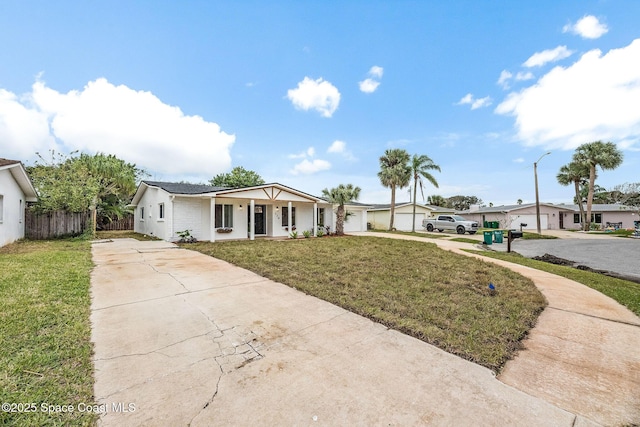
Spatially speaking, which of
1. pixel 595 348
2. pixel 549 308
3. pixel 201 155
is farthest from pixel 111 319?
pixel 201 155

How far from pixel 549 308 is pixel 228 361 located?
208 inches

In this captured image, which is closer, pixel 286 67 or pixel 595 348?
pixel 595 348

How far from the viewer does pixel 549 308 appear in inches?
176

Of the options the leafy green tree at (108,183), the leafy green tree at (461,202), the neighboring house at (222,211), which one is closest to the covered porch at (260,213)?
the neighboring house at (222,211)

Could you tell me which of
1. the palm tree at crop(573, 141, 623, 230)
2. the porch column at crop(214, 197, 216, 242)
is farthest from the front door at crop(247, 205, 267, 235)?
the palm tree at crop(573, 141, 623, 230)

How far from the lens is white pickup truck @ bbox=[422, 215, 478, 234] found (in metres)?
22.7

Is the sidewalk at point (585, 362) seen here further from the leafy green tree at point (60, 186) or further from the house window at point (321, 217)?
the leafy green tree at point (60, 186)

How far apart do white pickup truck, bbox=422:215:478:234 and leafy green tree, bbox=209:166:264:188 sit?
2367 cm

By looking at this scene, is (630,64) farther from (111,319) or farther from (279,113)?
(111,319)

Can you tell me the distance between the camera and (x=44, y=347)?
2746 millimetres

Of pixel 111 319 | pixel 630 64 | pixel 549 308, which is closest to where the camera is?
pixel 111 319

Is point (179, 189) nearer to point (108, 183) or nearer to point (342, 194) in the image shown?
point (108, 183)

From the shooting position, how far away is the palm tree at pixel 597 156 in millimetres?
24359

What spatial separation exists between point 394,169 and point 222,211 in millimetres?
16399
